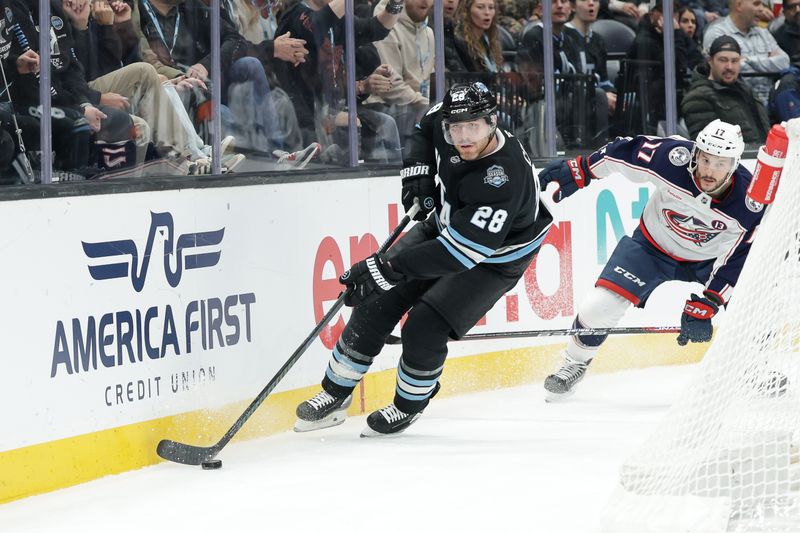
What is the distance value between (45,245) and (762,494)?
2.04m

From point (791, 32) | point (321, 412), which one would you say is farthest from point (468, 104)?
point (791, 32)

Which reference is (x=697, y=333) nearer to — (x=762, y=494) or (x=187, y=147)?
(x=762, y=494)

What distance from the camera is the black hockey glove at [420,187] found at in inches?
Answer: 176

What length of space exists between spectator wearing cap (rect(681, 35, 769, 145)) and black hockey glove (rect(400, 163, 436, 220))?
234 centimetres

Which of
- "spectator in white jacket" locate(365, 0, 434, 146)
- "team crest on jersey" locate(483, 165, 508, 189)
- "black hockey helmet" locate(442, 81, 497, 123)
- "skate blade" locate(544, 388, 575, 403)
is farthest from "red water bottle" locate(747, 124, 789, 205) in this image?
"spectator in white jacket" locate(365, 0, 434, 146)

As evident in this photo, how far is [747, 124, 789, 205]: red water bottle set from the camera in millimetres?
3494

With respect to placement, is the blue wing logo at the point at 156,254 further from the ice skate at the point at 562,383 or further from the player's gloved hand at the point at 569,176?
the ice skate at the point at 562,383

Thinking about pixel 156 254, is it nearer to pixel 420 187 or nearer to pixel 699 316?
pixel 420 187

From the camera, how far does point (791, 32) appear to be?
6793mm

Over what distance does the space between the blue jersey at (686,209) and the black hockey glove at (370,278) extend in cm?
123

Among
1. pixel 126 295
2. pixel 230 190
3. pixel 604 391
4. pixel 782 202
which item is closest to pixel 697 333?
pixel 604 391

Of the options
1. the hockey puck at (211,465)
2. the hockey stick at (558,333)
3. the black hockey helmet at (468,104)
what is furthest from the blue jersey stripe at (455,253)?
the hockey puck at (211,465)

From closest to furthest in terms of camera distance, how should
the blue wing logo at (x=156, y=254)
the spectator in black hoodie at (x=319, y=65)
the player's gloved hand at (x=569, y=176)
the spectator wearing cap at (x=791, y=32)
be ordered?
the blue wing logo at (x=156, y=254), the spectator in black hoodie at (x=319, y=65), the player's gloved hand at (x=569, y=176), the spectator wearing cap at (x=791, y=32)

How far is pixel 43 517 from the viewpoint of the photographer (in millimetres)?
3480
